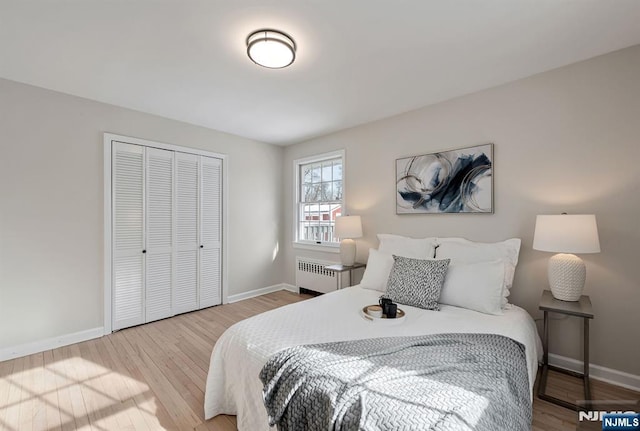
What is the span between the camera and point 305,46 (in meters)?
2.02

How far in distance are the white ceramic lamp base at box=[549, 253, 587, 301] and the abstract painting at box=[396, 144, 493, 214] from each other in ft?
2.32

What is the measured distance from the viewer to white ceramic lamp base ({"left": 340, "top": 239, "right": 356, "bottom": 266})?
355 cm

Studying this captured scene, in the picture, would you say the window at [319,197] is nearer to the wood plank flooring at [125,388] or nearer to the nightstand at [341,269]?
the nightstand at [341,269]

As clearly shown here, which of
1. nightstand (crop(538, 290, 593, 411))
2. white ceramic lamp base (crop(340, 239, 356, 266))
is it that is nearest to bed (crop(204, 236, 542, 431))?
nightstand (crop(538, 290, 593, 411))

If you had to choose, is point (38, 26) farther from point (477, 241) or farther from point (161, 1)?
point (477, 241)

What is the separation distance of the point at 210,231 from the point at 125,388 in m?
2.13

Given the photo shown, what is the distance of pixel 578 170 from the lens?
2.25 meters

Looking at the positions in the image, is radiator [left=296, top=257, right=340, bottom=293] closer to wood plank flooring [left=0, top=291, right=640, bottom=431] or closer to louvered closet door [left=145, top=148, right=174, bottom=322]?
wood plank flooring [left=0, top=291, right=640, bottom=431]

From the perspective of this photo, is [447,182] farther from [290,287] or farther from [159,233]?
[159,233]

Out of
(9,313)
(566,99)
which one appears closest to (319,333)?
(566,99)

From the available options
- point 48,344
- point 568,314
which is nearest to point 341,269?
point 568,314

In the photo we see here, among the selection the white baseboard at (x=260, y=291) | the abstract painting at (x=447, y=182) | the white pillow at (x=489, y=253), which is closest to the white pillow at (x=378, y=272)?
the white pillow at (x=489, y=253)

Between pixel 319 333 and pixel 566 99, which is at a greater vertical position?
pixel 566 99

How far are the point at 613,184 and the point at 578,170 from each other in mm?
235
